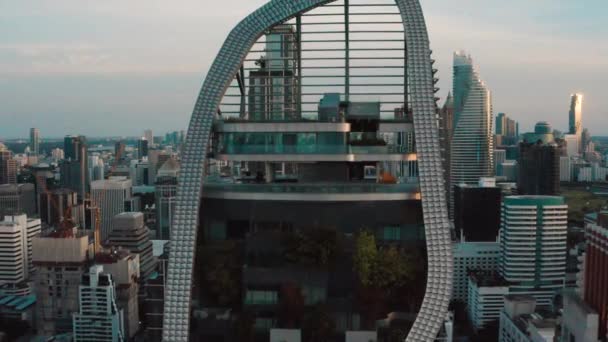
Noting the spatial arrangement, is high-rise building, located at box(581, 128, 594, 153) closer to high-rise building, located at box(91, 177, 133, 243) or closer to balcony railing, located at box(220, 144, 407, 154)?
high-rise building, located at box(91, 177, 133, 243)

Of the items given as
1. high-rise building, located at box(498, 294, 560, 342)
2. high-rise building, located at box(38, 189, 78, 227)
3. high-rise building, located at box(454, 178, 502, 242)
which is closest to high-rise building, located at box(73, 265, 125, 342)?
high-rise building, located at box(498, 294, 560, 342)

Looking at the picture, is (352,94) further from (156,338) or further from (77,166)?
(77,166)

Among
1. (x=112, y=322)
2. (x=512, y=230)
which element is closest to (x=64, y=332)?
(x=112, y=322)

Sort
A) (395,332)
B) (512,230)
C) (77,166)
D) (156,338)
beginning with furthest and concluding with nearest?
(77,166) → (512,230) → (156,338) → (395,332)

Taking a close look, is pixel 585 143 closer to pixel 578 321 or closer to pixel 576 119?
pixel 576 119

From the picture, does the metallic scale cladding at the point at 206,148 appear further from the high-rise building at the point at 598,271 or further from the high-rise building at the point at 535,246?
the high-rise building at the point at 535,246

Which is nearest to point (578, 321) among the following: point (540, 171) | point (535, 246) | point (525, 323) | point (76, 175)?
point (525, 323)
